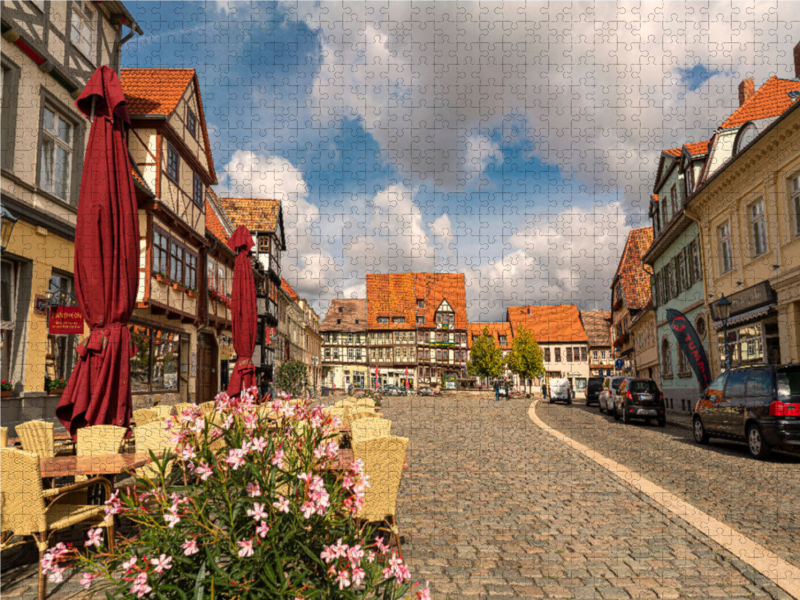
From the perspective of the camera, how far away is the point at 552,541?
5691 mm

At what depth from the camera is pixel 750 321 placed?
19.8 meters

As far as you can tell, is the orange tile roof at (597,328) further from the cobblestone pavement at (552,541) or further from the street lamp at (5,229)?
the street lamp at (5,229)

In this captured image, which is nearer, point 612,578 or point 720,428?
Result: point 612,578

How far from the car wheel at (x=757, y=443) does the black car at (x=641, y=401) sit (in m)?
8.65

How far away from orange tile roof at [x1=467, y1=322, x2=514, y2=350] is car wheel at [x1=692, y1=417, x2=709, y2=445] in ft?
204

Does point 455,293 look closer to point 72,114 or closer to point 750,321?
point 750,321

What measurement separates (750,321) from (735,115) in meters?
8.76

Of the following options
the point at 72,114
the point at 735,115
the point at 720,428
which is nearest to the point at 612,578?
the point at 720,428

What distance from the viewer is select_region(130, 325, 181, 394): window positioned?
18047 millimetres

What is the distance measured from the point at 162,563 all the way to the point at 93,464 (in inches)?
141

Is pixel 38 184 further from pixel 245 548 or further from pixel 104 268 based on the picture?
pixel 245 548

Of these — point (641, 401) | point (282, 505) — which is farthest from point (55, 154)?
point (641, 401)

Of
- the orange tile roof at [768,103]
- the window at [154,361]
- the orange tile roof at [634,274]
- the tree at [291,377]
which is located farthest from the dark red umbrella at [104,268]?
the orange tile roof at [634,274]

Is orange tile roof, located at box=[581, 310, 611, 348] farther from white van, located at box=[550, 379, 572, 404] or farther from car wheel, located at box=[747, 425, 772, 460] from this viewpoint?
car wheel, located at box=[747, 425, 772, 460]
